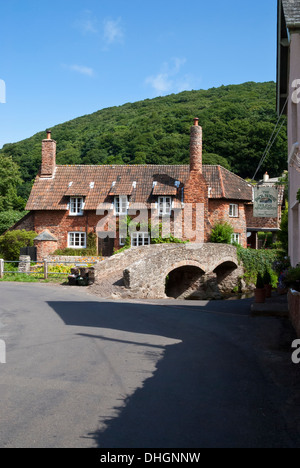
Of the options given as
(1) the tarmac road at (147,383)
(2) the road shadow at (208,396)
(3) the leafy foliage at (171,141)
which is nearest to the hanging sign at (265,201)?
(1) the tarmac road at (147,383)

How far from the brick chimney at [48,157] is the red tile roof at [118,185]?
0.52 metres

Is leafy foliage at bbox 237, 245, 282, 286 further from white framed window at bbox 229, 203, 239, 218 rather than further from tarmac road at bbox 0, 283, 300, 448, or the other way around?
tarmac road at bbox 0, 283, 300, 448

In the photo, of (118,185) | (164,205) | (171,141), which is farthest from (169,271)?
(171,141)

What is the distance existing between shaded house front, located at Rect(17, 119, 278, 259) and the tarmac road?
68.6 ft

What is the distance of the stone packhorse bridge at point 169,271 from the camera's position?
2017cm

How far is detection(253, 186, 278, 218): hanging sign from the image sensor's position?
53.9 ft

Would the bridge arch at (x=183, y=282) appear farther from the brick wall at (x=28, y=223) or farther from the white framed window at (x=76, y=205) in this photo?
the brick wall at (x=28, y=223)

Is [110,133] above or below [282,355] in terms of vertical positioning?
above

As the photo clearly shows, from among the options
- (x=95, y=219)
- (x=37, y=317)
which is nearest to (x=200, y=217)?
(x=95, y=219)

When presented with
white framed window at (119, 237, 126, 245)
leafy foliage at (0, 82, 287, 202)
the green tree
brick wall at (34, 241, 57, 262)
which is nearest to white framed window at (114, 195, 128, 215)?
white framed window at (119, 237, 126, 245)

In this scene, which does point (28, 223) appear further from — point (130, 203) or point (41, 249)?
point (130, 203)
